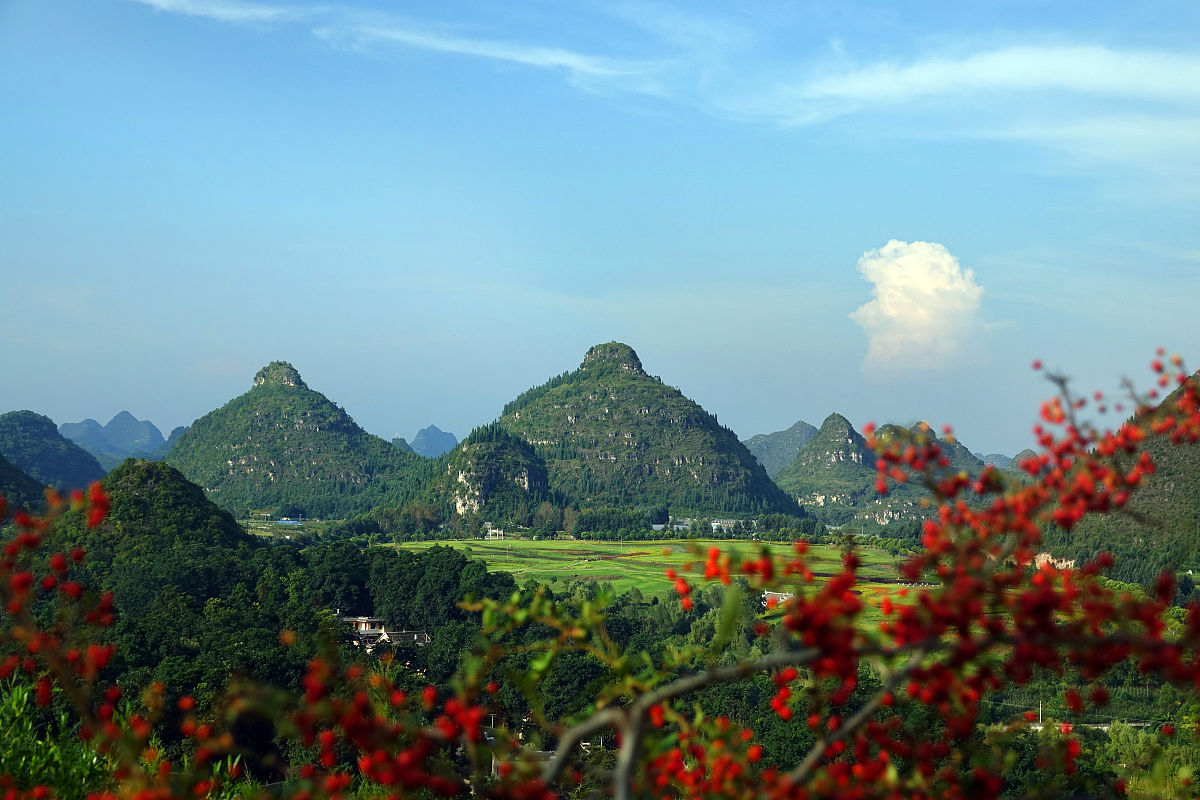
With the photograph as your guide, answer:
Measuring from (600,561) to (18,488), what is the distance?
56124 mm

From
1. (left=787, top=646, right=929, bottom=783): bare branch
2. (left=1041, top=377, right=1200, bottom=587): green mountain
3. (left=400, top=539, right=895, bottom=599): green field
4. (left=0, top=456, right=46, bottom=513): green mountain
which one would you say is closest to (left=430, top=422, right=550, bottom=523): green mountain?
(left=400, top=539, right=895, bottom=599): green field

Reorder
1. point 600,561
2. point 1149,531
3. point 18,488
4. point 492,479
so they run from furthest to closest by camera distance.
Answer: point 492,479
point 600,561
point 1149,531
point 18,488

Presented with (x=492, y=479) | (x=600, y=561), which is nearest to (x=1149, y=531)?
(x=600, y=561)

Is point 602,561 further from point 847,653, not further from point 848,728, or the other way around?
point 847,653

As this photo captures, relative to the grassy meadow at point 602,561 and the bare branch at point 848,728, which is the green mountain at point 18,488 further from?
the bare branch at point 848,728

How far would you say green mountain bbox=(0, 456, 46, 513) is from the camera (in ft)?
296

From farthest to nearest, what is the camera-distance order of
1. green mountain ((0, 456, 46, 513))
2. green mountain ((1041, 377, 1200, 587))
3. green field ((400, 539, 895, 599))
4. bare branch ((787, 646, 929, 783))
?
green mountain ((1041, 377, 1200, 587)) < green mountain ((0, 456, 46, 513)) < green field ((400, 539, 895, 599)) < bare branch ((787, 646, 929, 783))

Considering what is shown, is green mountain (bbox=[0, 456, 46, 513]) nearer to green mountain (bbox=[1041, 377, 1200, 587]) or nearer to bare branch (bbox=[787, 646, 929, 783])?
green mountain (bbox=[1041, 377, 1200, 587])

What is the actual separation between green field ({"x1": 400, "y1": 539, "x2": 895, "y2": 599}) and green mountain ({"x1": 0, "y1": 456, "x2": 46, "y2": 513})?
3549 cm

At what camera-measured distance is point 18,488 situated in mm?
95000

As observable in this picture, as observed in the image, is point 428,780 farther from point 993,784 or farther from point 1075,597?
point 1075,597

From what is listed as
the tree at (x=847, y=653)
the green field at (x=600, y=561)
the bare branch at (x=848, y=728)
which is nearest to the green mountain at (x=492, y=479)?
the green field at (x=600, y=561)

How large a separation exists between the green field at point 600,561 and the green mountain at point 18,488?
116ft

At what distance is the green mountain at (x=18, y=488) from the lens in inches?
3548
